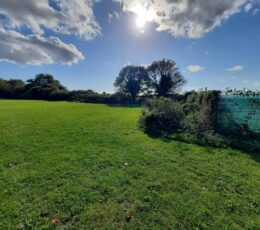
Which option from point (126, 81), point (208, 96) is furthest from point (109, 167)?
point (126, 81)

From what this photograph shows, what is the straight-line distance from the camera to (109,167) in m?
4.59

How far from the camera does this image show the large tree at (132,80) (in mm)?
41844

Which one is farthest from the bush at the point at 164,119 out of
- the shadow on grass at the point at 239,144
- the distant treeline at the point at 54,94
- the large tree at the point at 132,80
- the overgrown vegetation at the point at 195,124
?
the large tree at the point at 132,80

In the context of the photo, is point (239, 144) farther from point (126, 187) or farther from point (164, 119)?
point (126, 187)

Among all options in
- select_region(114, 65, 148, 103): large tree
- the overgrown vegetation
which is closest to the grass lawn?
the overgrown vegetation

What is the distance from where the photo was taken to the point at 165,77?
136ft

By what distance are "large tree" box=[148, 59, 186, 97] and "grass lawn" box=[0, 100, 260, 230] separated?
36.6 m

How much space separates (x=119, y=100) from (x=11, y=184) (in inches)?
1426

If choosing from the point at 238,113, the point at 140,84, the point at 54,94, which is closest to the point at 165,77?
the point at 140,84

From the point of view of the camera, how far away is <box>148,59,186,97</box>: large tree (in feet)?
137

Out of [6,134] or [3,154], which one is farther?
[6,134]

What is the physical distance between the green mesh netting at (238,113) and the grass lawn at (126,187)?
2436 millimetres

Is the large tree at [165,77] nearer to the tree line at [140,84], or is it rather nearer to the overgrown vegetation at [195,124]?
the tree line at [140,84]

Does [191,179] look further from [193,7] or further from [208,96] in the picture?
[193,7]
